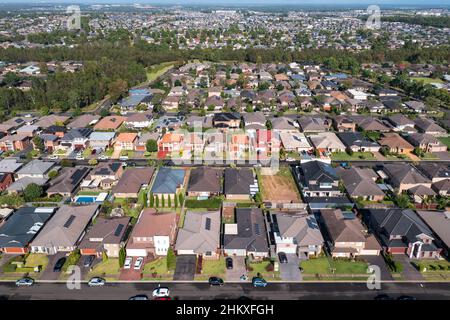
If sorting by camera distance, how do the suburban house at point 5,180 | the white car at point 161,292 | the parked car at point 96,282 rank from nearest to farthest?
the white car at point 161,292, the parked car at point 96,282, the suburban house at point 5,180

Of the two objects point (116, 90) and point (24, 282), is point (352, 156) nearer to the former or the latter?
point (24, 282)

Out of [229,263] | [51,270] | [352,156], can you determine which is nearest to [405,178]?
[352,156]

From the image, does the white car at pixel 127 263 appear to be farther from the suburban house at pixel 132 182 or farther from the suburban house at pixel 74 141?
the suburban house at pixel 74 141

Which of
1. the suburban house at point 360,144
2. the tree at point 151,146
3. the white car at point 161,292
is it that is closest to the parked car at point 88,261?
the white car at point 161,292

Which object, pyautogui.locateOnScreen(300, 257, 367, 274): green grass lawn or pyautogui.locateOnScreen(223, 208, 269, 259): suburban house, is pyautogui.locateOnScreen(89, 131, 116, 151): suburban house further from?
pyautogui.locateOnScreen(300, 257, 367, 274): green grass lawn
